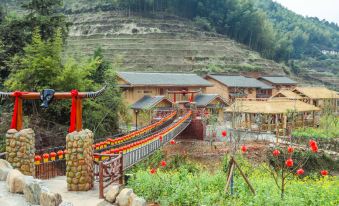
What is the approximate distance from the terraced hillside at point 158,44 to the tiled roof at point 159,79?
9.86m

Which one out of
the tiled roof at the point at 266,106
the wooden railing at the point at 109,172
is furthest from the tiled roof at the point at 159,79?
→ the wooden railing at the point at 109,172

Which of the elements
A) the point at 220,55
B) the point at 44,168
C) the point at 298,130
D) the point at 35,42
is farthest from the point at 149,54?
the point at 44,168

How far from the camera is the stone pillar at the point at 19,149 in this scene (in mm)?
8859

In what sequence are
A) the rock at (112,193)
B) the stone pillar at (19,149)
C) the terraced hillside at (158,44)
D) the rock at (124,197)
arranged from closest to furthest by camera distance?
the rock at (124,197)
the rock at (112,193)
the stone pillar at (19,149)
the terraced hillside at (158,44)

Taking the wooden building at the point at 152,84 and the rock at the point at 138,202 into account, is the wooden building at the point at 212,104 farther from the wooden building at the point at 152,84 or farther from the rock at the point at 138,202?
the rock at the point at 138,202

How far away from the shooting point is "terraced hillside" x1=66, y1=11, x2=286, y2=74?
4519cm

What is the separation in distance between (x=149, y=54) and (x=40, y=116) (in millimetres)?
30908

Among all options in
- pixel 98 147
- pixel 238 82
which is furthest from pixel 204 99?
pixel 98 147

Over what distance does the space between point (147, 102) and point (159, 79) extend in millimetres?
4891

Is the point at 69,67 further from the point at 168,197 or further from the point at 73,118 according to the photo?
the point at 168,197

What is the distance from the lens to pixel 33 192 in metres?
6.82

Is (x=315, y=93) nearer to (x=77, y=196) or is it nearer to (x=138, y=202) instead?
(x=77, y=196)

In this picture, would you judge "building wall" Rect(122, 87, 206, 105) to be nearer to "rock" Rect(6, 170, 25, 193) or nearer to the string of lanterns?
the string of lanterns

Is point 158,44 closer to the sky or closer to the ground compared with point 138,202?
closer to the sky
